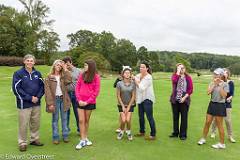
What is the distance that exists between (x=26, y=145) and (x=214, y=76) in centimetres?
435

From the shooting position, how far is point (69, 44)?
84.9 meters

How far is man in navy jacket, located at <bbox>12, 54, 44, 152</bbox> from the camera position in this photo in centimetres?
674

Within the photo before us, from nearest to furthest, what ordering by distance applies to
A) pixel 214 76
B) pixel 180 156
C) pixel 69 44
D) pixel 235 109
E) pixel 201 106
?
pixel 180 156
pixel 214 76
pixel 235 109
pixel 201 106
pixel 69 44

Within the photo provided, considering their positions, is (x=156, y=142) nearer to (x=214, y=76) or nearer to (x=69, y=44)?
(x=214, y=76)

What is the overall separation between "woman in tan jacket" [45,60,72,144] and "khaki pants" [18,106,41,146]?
1.01 ft

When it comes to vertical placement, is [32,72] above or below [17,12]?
below

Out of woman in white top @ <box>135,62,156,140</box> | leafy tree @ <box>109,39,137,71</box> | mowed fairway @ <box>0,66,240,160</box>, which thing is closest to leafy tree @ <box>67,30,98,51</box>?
leafy tree @ <box>109,39,137,71</box>

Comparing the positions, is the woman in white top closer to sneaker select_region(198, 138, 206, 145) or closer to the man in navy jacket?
sneaker select_region(198, 138, 206, 145)

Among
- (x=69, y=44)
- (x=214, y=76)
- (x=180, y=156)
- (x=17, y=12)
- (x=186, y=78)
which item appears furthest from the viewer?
(x=69, y=44)

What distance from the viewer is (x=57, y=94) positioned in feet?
23.8

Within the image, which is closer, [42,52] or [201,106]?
[201,106]

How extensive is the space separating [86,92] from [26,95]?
125 cm

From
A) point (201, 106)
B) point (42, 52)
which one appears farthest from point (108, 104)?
point (42, 52)

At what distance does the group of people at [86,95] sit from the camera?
22.5ft
